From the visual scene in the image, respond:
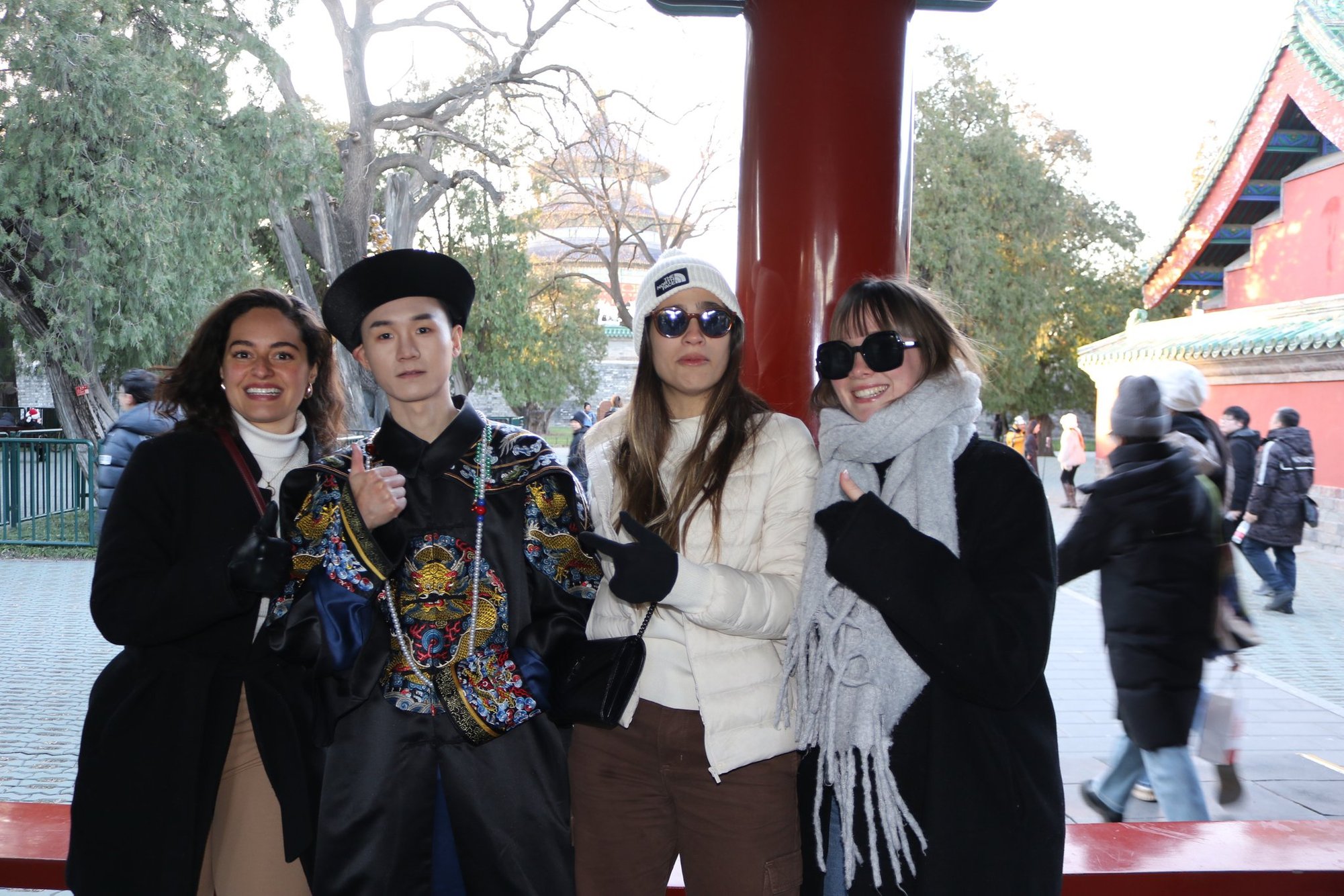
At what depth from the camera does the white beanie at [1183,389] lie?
422 cm

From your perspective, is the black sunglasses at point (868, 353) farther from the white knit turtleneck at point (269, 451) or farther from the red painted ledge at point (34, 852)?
the red painted ledge at point (34, 852)

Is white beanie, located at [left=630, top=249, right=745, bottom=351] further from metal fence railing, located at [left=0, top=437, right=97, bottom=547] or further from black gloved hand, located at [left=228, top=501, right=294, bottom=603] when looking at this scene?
metal fence railing, located at [left=0, top=437, right=97, bottom=547]

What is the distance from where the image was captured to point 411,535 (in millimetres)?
1916

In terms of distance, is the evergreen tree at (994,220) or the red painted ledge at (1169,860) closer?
the red painted ledge at (1169,860)

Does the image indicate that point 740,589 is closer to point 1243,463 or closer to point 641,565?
point 641,565

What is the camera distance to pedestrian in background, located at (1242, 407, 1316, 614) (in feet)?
25.6

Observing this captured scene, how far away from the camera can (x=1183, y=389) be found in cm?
426

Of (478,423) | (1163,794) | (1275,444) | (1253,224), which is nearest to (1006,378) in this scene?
(1253,224)

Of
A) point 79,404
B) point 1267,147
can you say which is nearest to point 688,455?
point 79,404

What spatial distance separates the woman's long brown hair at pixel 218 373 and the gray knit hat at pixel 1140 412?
8.26ft

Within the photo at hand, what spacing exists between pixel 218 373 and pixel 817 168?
1.52 meters

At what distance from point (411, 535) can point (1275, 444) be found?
7.92 meters

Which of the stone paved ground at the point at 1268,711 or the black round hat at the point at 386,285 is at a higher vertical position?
the black round hat at the point at 386,285

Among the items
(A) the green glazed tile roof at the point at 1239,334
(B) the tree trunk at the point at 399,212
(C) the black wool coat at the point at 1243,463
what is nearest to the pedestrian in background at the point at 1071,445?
(A) the green glazed tile roof at the point at 1239,334
